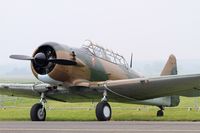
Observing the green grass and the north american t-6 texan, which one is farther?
the green grass

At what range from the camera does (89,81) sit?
18391mm

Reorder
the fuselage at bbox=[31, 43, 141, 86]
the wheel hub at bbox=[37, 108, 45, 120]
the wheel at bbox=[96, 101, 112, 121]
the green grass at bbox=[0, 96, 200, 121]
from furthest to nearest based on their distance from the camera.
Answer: the green grass at bbox=[0, 96, 200, 121], the wheel hub at bbox=[37, 108, 45, 120], the fuselage at bbox=[31, 43, 141, 86], the wheel at bbox=[96, 101, 112, 121]

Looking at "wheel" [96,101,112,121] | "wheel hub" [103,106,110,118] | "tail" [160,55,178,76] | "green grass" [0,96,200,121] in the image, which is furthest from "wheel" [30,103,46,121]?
"tail" [160,55,178,76]

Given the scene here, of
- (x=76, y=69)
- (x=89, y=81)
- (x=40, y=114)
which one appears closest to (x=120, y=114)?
(x=89, y=81)

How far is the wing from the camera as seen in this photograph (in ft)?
55.1

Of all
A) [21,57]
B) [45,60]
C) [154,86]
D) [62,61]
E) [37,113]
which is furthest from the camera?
[21,57]

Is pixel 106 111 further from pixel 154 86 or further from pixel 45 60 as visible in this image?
pixel 45 60

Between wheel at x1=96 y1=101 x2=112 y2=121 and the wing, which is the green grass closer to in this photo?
the wing

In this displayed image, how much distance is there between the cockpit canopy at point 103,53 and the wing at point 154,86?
1671mm

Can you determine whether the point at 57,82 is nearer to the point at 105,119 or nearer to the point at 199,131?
the point at 105,119

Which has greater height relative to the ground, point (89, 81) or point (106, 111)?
point (89, 81)

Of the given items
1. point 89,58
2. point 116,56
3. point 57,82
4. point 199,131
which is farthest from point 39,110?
point 199,131

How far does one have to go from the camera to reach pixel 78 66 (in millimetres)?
18047

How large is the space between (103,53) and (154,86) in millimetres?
2785
